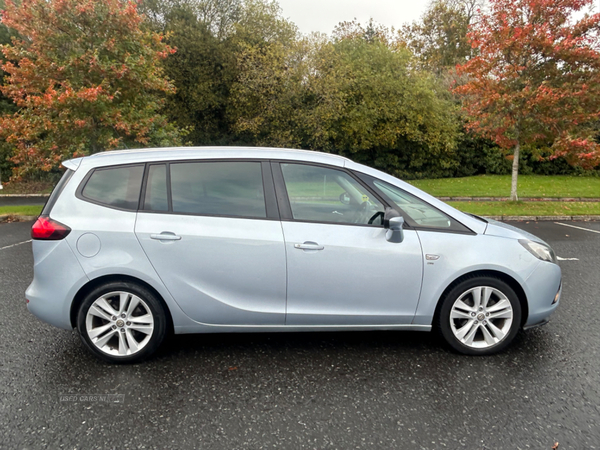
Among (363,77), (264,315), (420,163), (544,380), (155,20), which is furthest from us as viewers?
(155,20)

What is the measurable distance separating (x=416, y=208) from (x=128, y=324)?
244cm

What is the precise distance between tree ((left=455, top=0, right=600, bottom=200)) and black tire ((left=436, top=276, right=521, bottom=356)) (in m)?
11.3

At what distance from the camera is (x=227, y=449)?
2.44 m

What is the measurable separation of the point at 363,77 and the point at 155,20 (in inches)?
587

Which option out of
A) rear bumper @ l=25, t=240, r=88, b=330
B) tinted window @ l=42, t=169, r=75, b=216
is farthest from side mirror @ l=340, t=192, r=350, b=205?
tinted window @ l=42, t=169, r=75, b=216

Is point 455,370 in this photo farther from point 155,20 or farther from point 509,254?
point 155,20

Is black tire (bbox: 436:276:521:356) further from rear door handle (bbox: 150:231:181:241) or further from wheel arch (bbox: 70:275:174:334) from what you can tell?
wheel arch (bbox: 70:275:174:334)

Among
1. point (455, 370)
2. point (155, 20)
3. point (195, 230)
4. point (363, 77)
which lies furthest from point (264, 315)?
point (155, 20)

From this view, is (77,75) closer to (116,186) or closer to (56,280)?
(116,186)

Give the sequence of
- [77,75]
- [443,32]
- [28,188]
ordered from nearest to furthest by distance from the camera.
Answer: [77,75]
[28,188]
[443,32]

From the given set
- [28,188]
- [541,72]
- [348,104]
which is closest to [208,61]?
[348,104]

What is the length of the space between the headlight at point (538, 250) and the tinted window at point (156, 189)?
9.52 feet

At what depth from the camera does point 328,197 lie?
12.1ft

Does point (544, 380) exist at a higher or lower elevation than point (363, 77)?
lower
